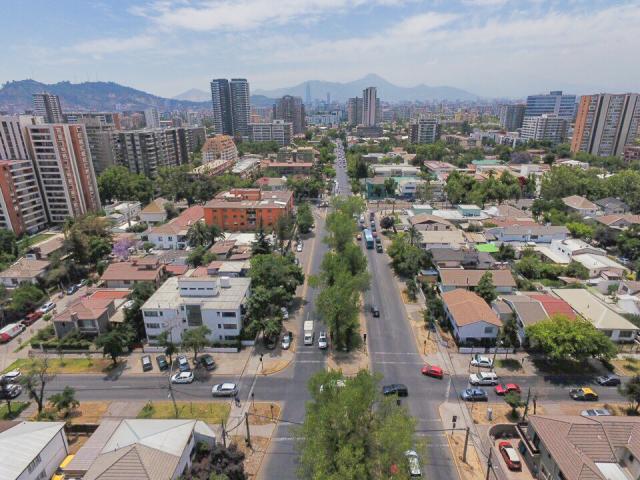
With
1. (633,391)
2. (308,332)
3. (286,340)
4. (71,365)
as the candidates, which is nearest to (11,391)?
(71,365)

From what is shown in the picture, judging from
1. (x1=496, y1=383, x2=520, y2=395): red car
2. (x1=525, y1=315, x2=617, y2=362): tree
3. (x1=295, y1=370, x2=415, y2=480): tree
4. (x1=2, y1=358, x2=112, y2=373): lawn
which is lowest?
(x1=2, y1=358, x2=112, y2=373): lawn

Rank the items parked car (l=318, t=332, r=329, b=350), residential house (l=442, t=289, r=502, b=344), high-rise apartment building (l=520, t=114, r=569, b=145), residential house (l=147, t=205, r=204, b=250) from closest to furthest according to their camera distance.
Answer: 1. residential house (l=442, t=289, r=502, b=344)
2. parked car (l=318, t=332, r=329, b=350)
3. residential house (l=147, t=205, r=204, b=250)
4. high-rise apartment building (l=520, t=114, r=569, b=145)

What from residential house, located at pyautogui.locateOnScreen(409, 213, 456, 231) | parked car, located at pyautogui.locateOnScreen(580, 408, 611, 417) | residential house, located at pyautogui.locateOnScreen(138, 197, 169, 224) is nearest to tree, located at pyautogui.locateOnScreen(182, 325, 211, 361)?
parked car, located at pyautogui.locateOnScreen(580, 408, 611, 417)

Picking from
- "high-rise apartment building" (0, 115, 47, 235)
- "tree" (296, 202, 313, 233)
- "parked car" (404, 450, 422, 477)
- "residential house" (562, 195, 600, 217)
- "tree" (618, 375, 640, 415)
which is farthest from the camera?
"residential house" (562, 195, 600, 217)

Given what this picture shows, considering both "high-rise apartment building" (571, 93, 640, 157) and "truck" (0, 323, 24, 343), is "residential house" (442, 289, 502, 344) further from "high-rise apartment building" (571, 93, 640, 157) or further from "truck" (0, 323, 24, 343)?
"high-rise apartment building" (571, 93, 640, 157)

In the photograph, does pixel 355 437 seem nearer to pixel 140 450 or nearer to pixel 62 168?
pixel 140 450

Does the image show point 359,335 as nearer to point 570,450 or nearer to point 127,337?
point 570,450
